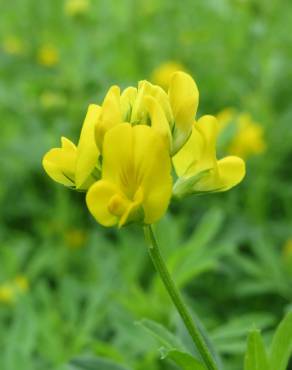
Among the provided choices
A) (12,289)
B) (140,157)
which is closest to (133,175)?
(140,157)

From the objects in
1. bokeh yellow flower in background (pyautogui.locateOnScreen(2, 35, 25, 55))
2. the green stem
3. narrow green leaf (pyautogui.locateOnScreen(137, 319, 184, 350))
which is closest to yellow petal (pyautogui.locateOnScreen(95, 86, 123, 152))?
the green stem

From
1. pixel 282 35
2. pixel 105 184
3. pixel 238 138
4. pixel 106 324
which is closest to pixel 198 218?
pixel 238 138

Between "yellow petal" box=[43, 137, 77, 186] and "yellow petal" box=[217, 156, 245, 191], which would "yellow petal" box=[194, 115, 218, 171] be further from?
"yellow petal" box=[43, 137, 77, 186]

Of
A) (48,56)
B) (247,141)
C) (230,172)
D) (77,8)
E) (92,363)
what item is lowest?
(92,363)

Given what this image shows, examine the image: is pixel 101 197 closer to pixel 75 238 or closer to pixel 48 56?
pixel 75 238

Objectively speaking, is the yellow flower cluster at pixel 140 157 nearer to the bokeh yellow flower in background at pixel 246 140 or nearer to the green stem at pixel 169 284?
the green stem at pixel 169 284

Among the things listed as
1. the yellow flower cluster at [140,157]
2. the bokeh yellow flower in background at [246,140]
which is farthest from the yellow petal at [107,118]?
the bokeh yellow flower in background at [246,140]
